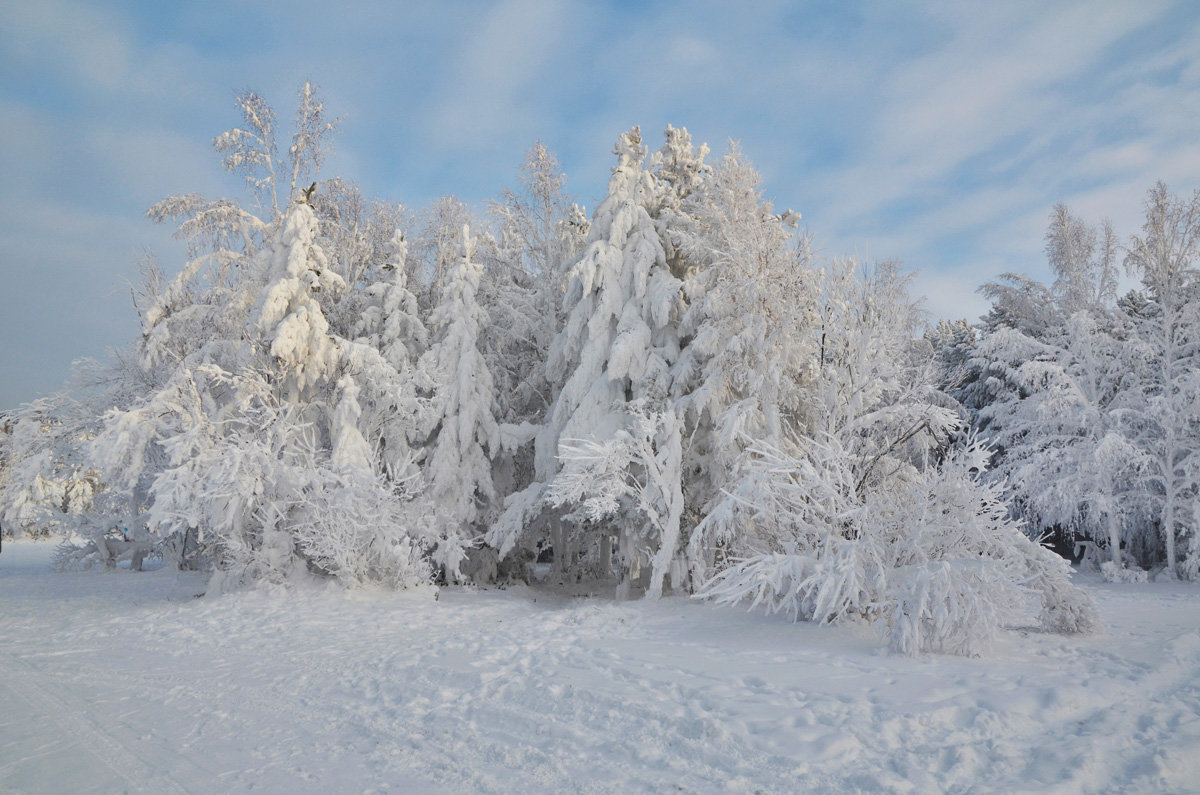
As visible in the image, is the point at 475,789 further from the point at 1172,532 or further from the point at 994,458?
the point at 994,458

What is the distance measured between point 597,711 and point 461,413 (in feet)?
41.8

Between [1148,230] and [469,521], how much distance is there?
2239cm

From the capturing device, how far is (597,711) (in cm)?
613

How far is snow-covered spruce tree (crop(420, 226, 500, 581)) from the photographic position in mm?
17641

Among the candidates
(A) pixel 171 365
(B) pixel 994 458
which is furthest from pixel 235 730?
(B) pixel 994 458

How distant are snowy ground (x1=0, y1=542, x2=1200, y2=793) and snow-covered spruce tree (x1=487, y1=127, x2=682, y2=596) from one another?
599 cm

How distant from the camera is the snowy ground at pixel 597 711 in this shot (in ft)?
15.7

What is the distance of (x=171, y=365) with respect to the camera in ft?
59.4

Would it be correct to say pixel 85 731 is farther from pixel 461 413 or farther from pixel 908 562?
pixel 461 413

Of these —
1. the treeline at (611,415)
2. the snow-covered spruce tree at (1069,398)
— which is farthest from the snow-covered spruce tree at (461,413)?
the snow-covered spruce tree at (1069,398)

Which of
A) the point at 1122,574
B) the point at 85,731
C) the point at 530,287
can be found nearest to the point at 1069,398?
the point at 1122,574

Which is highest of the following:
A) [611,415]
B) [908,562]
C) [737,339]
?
[737,339]

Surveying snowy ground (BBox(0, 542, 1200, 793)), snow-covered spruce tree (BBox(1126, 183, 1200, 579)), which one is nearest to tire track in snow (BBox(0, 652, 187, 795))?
snowy ground (BBox(0, 542, 1200, 793))

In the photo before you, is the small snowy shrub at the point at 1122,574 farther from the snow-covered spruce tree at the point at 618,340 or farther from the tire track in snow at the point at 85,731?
the tire track in snow at the point at 85,731
